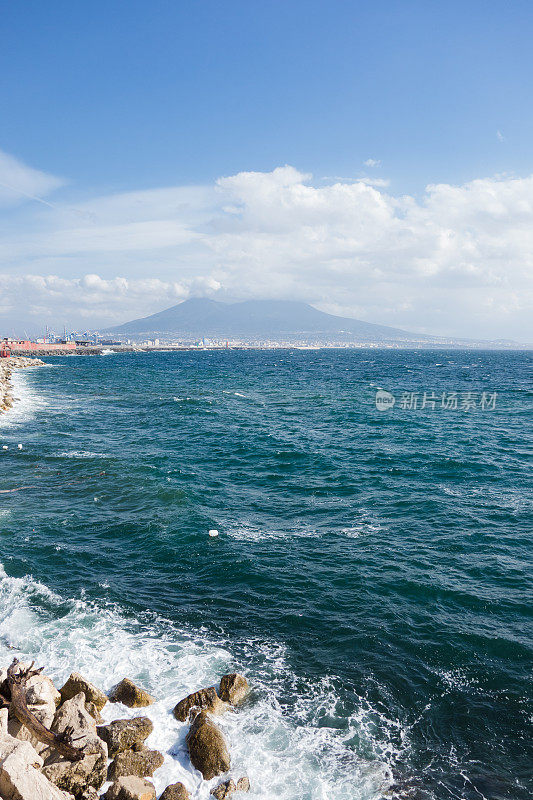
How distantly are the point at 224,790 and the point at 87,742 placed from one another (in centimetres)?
336

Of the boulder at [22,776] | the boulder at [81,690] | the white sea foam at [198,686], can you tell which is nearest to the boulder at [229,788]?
the white sea foam at [198,686]

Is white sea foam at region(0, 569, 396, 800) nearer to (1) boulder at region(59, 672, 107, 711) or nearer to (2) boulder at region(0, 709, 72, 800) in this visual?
(1) boulder at region(59, 672, 107, 711)

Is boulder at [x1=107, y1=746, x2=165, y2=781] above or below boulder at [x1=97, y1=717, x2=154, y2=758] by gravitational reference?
below

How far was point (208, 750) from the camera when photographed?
1120 cm

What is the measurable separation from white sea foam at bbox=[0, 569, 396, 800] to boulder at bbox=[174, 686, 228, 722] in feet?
0.69

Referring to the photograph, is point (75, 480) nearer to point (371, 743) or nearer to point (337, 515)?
point (337, 515)

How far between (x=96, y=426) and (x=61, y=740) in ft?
138

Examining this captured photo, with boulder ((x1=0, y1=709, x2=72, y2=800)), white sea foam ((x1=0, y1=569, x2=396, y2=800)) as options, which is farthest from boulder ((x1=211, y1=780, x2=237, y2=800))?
boulder ((x1=0, y1=709, x2=72, y2=800))

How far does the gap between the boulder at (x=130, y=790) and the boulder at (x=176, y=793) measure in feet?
0.99

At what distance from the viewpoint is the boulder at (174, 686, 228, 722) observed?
1249 cm

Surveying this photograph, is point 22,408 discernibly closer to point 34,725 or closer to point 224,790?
point 34,725

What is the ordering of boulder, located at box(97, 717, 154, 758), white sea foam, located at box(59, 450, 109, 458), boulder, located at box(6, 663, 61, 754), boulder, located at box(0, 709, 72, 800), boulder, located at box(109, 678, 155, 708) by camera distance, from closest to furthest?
boulder, located at box(0, 709, 72, 800)
boulder, located at box(6, 663, 61, 754)
boulder, located at box(97, 717, 154, 758)
boulder, located at box(109, 678, 155, 708)
white sea foam, located at box(59, 450, 109, 458)

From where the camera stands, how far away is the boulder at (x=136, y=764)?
35.4ft

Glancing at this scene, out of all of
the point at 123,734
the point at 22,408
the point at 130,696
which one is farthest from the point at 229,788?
the point at 22,408
